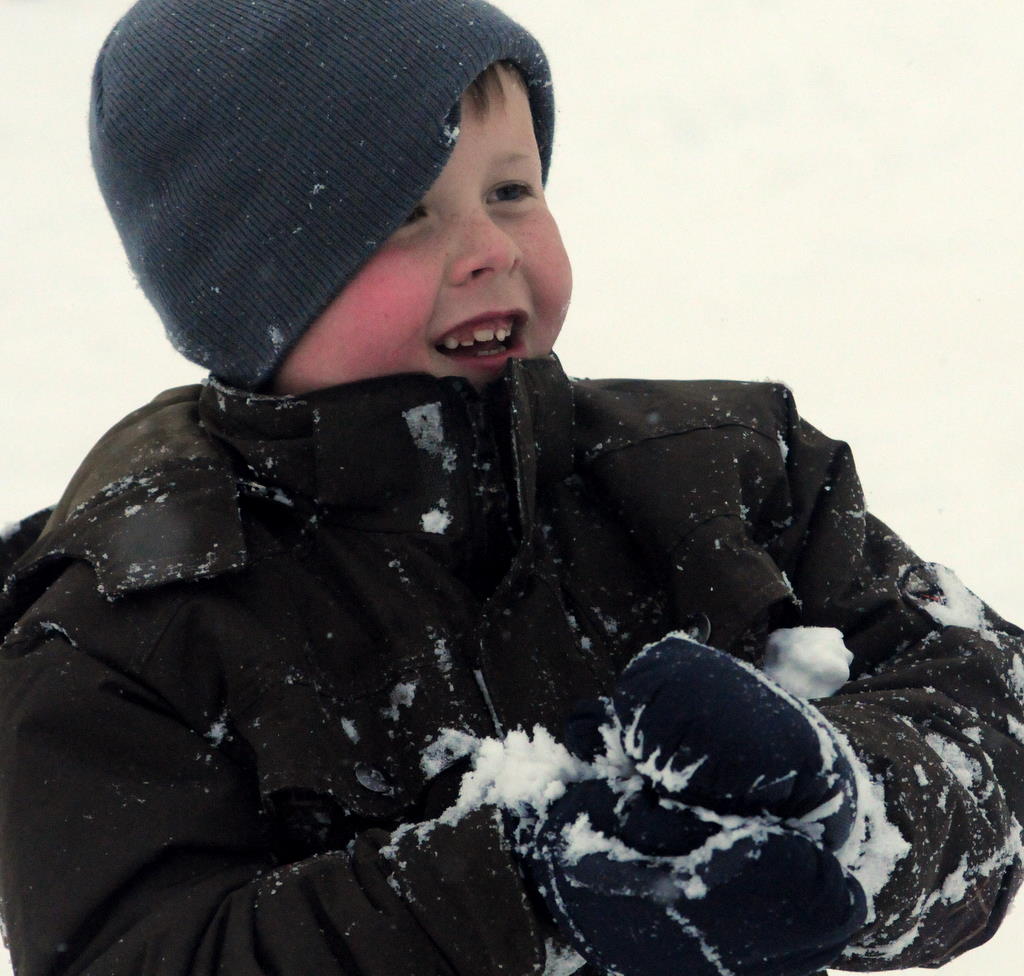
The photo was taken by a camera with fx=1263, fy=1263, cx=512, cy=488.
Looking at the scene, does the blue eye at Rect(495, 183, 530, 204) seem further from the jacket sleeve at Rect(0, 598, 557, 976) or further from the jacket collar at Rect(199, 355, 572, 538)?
the jacket sleeve at Rect(0, 598, 557, 976)

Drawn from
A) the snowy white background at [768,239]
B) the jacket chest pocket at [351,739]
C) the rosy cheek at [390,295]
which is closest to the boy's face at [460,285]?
the rosy cheek at [390,295]

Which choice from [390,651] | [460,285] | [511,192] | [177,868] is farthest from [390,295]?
[177,868]

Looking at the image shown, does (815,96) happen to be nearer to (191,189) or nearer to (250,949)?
(191,189)

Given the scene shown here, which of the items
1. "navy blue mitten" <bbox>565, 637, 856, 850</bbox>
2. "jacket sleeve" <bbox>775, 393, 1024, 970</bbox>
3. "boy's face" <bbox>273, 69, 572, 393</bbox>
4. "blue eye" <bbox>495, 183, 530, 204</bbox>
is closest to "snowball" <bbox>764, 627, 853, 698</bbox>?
"jacket sleeve" <bbox>775, 393, 1024, 970</bbox>

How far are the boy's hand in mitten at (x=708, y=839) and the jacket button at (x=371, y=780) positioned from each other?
232 mm

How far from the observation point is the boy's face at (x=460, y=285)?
129 centimetres

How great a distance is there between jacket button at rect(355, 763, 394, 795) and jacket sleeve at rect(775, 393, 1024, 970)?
412mm

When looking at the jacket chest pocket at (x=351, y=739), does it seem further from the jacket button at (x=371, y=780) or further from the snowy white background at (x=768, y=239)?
the snowy white background at (x=768, y=239)

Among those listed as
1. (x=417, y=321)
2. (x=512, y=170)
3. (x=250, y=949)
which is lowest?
(x=250, y=949)

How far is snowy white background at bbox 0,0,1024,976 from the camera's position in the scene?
2.72 m

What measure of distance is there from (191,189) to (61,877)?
27.3 inches

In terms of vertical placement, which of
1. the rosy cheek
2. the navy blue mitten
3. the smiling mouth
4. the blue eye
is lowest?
the navy blue mitten

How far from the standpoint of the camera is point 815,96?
3.76m

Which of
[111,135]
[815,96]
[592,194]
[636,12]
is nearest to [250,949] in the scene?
[111,135]
